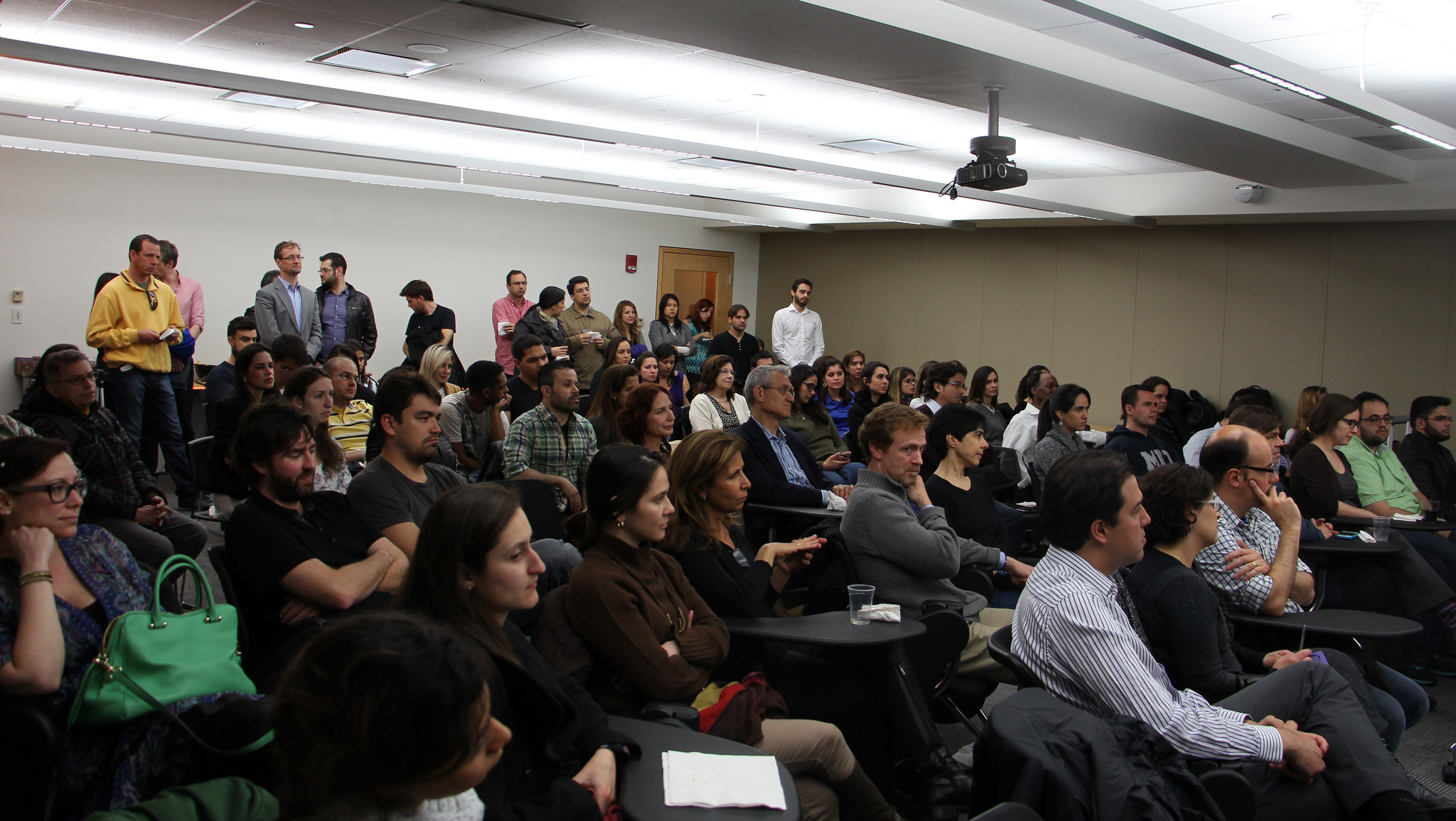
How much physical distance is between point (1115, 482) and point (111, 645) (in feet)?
6.97

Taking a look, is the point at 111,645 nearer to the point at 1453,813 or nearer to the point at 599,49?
the point at 1453,813

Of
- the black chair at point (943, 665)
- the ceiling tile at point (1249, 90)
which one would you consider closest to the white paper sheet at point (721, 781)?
the black chair at point (943, 665)

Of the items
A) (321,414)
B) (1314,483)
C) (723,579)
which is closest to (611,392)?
(321,414)

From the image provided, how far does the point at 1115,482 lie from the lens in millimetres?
2246

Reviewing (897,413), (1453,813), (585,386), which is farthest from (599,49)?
(1453,813)

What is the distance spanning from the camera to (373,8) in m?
4.56

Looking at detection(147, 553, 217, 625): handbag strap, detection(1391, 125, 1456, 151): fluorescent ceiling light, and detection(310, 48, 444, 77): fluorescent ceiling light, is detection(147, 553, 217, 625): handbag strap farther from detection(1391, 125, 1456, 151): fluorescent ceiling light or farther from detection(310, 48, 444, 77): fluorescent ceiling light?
detection(1391, 125, 1456, 151): fluorescent ceiling light

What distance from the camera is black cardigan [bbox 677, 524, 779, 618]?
2641 mm

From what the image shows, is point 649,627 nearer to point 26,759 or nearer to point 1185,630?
point 26,759

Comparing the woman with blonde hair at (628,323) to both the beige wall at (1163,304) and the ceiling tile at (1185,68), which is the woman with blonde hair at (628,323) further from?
the ceiling tile at (1185,68)

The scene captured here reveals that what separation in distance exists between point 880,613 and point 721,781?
1021 millimetres

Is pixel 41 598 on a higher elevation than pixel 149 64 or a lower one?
lower

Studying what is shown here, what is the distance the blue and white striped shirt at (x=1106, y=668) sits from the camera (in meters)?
2.04

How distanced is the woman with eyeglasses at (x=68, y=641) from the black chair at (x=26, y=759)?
0.07m
